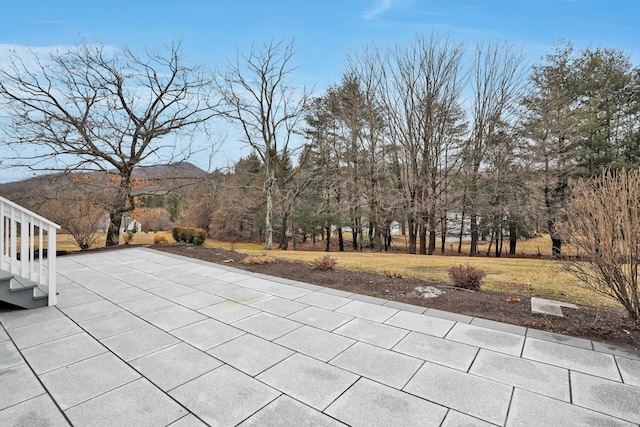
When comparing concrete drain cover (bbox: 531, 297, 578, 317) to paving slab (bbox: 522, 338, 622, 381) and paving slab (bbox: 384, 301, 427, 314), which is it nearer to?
paving slab (bbox: 522, 338, 622, 381)

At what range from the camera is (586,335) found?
3.07 m

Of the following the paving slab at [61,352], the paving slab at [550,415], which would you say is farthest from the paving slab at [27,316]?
the paving slab at [550,415]

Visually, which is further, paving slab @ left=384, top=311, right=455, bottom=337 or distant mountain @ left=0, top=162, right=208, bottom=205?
distant mountain @ left=0, top=162, right=208, bottom=205

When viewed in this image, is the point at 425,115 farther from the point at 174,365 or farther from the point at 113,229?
the point at 174,365

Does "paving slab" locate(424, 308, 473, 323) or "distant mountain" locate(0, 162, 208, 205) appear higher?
"distant mountain" locate(0, 162, 208, 205)

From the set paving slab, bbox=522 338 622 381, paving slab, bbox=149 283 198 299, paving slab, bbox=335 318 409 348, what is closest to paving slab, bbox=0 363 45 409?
paving slab, bbox=149 283 198 299

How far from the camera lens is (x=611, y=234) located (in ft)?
9.84

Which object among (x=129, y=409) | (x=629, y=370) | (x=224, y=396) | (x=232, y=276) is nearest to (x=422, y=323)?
(x=629, y=370)

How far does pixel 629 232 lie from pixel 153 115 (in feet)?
41.1

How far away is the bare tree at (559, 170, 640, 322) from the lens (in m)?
2.96

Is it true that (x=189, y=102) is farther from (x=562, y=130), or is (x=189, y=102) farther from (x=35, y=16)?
(x=562, y=130)

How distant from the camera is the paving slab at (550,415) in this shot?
70.4 inches

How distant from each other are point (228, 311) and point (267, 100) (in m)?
12.9

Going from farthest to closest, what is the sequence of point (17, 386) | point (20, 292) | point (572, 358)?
1. point (20, 292)
2. point (572, 358)
3. point (17, 386)
